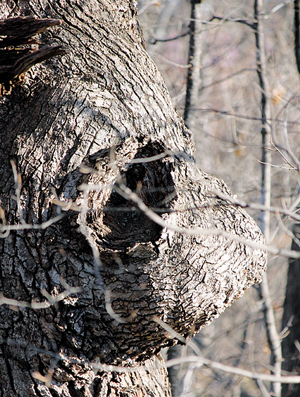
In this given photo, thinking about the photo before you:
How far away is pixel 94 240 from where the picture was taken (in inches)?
66.8

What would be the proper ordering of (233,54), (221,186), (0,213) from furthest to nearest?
(233,54)
(221,186)
(0,213)

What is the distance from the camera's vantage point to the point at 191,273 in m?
1.74

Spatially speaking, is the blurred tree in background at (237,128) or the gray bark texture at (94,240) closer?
the gray bark texture at (94,240)

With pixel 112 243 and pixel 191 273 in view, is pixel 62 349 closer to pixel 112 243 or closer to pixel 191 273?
pixel 112 243

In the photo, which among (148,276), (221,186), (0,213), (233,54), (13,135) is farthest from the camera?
(233,54)

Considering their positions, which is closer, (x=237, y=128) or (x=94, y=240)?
(x=94, y=240)

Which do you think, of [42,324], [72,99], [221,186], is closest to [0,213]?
[42,324]

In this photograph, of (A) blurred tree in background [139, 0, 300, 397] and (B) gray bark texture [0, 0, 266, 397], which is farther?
(A) blurred tree in background [139, 0, 300, 397]

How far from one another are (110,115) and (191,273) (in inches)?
40.3

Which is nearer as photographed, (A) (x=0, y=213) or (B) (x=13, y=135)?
(A) (x=0, y=213)

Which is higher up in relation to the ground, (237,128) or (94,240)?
(237,128)

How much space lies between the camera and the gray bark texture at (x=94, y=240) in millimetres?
1685

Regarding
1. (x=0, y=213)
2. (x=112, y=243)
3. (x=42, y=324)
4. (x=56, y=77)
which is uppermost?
(x=56, y=77)

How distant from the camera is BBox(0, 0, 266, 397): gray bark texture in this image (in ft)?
5.53
